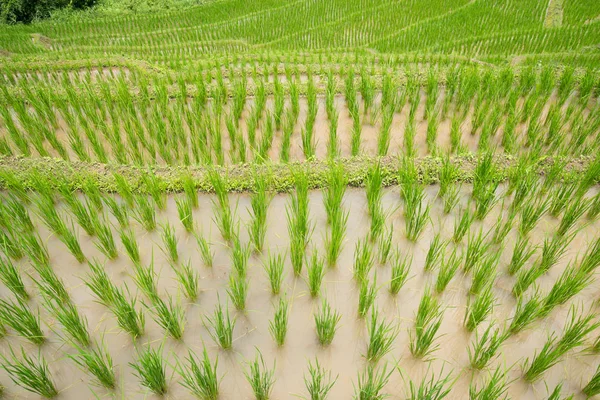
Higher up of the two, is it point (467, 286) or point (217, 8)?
point (217, 8)

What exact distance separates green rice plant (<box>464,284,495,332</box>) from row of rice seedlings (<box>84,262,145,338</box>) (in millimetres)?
1865

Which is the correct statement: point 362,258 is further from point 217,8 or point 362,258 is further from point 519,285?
point 217,8

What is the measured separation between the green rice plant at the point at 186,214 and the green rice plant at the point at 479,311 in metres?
1.91

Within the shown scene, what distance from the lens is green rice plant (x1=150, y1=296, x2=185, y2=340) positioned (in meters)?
1.92

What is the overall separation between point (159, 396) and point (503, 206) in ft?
8.72

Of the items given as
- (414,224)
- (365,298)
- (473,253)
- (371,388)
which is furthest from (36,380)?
(473,253)

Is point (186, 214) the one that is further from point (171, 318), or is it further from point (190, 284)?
point (171, 318)

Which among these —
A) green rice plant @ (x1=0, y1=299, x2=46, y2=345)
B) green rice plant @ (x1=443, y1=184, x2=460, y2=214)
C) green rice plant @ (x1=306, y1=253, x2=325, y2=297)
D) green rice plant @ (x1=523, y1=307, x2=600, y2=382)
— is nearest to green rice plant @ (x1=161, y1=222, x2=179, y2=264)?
green rice plant @ (x1=0, y1=299, x2=46, y2=345)

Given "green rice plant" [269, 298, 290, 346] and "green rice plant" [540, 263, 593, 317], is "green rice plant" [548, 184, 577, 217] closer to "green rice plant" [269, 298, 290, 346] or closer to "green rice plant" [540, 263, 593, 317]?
"green rice plant" [540, 263, 593, 317]

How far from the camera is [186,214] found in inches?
101

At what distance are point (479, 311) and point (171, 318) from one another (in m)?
1.70

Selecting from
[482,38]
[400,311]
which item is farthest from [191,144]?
[482,38]

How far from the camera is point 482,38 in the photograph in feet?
26.5

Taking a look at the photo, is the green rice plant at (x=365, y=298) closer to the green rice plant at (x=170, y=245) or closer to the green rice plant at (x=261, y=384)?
the green rice plant at (x=261, y=384)
